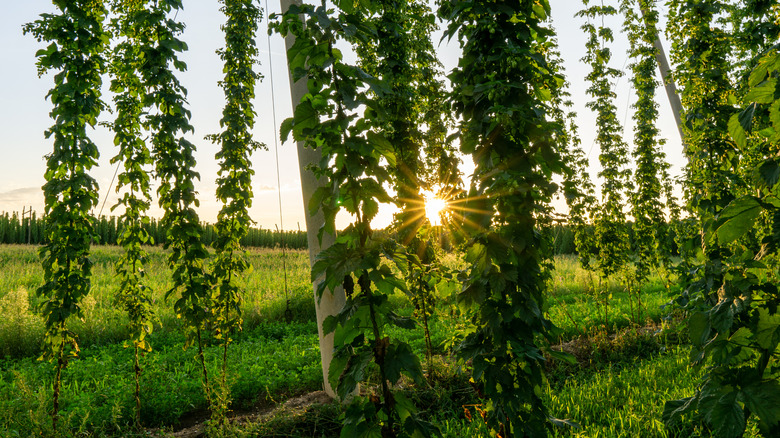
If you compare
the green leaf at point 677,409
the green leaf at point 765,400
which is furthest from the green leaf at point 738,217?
the green leaf at point 677,409

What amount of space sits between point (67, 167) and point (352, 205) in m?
3.18

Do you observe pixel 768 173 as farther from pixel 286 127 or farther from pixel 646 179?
pixel 646 179

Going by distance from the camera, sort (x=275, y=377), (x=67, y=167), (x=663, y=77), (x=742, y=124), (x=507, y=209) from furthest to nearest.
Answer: (x=663, y=77) < (x=275, y=377) < (x=67, y=167) < (x=507, y=209) < (x=742, y=124)

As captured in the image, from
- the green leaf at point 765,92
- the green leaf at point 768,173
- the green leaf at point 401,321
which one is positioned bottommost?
the green leaf at point 401,321

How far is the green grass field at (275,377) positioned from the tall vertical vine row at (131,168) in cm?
61

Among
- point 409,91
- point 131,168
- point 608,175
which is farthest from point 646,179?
point 131,168

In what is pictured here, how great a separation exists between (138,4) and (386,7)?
7.91ft

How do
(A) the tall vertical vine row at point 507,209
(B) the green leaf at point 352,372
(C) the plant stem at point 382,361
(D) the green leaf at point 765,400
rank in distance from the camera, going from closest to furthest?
(D) the green leaf at point 765,400 → (B) the green leaf at point 352,372 → (C) the plant stem at point 382,361 → (A) the tall vertical vine row at point 507,209

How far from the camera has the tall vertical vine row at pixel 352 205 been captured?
5.38ft

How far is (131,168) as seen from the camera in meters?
4.24

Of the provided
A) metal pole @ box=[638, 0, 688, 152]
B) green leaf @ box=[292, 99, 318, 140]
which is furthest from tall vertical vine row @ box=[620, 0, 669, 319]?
green leaf @ box=[292, 99, 318, 140]

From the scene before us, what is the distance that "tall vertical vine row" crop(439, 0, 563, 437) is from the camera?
2.22m

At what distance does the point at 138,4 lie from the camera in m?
4.07

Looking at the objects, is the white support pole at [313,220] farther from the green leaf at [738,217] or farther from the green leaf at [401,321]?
the green leaf at [738,217]
